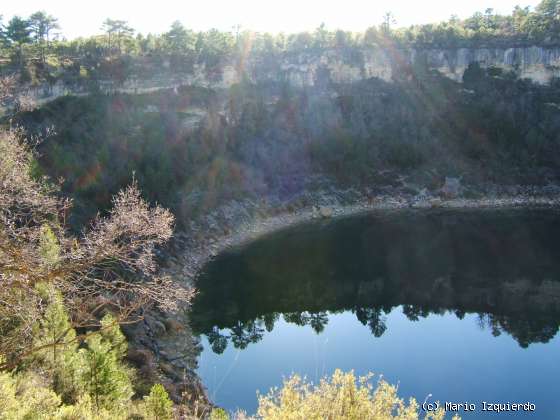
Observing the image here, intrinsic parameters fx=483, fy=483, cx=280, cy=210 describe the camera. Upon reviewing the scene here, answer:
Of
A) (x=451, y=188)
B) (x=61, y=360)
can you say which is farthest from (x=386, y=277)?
(x=61, y=360)

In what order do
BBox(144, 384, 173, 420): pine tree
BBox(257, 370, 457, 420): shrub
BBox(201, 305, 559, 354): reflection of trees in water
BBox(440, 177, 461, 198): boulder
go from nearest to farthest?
BBox(257, 370, 457, 420): shrub < BBox(144, 384, 173, 420): pine tree < BBox(201, 305, 559, 354): reflection of trees in water < BBox(440, 177, 461, 198): boulder

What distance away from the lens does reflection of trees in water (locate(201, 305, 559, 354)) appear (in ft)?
73.0

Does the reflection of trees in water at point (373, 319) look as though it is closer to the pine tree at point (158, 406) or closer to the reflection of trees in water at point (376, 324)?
the reflection of trees in water at point (376, 324)

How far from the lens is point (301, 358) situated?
20875 millimetres

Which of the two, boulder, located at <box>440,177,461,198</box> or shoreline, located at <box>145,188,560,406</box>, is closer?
shoreline, located at <box>145,188,560,406</box>

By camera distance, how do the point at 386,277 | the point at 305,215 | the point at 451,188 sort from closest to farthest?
the point at 386,277 < the point at 305,215 < the point at 451,188

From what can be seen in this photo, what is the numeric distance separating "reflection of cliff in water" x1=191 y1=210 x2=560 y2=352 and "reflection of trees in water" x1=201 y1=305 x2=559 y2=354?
0.05 m

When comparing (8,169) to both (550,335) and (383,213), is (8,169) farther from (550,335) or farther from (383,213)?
(383,213)

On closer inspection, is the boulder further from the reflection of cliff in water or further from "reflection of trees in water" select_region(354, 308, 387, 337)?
"reflection of trees in water" select_region(354, 308, 387, 337)

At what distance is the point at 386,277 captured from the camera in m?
30.4

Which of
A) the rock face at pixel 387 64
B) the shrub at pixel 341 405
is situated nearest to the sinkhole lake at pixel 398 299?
the shrub at pixel 341 405

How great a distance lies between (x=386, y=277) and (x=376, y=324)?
6.68 m

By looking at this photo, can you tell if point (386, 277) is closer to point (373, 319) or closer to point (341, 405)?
point (373, 319)

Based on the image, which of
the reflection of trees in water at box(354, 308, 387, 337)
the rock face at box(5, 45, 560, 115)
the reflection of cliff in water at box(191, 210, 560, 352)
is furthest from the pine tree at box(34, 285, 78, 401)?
the rock face at box(5, 45, 560, 115)
